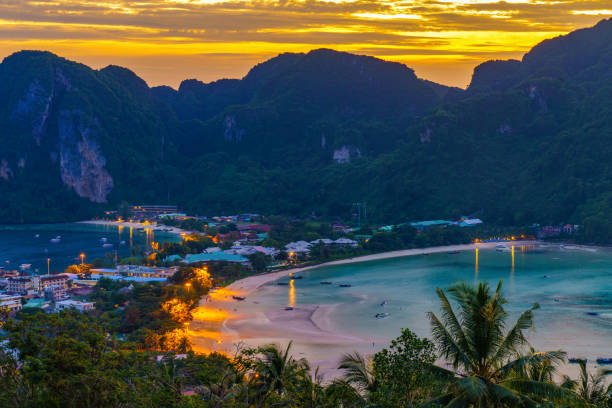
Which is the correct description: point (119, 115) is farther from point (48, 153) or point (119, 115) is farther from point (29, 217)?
point (29, 217)

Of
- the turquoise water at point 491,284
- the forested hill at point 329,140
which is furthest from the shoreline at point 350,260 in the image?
the forested hill at point 329,140

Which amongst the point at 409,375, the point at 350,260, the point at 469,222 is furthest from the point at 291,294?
the point at 469,222

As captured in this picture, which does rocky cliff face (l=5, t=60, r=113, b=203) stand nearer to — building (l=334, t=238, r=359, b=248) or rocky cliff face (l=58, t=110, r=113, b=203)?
rocky cliff face (l=58, t=110, r=113, b=203)

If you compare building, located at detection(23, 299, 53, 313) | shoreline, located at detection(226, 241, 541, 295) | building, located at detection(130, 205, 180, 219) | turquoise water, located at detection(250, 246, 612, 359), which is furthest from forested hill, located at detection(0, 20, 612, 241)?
building, located at detection(23, 299, 53, 313)

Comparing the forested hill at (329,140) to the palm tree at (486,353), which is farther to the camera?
Answer: the forested hill at (329,140)

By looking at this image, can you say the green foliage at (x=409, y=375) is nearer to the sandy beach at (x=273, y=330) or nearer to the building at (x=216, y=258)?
the sandy beach at (x=273, y=330)
